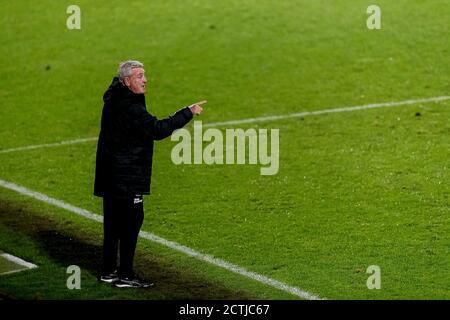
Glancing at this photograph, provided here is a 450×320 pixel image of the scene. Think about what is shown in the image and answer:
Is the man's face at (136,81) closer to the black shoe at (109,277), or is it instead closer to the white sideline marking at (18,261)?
the black shoe at (109,277)

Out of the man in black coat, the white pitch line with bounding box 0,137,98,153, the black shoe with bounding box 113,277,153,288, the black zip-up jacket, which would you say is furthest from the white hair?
the white pitch line with bounding box 0,137,98,153

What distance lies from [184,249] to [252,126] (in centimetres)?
491

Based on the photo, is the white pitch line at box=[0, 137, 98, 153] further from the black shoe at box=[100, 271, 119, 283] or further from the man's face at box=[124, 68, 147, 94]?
the man's face at box=[124, 68, 147, 94]

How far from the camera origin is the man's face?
11.2m

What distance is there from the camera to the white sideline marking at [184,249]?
1148 centimetres

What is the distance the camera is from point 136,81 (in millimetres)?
11250

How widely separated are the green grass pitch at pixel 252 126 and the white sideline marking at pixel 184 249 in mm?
93

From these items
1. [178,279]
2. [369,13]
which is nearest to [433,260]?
[178,279]

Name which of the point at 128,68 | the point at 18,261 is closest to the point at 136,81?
the point at 128,68

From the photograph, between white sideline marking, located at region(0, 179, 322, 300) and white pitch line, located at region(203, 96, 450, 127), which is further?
white pitch line, located at region(203, 96, 450, 127)

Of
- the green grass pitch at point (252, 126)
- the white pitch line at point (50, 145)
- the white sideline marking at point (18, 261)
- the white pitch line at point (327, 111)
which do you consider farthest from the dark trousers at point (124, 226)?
the white pitch line at point (327, 111)

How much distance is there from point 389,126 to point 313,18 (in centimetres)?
504

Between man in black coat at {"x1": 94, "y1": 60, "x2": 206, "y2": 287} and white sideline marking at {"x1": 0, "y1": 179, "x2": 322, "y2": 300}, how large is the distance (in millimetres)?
1011

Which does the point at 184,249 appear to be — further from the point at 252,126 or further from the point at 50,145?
the point at 252,126
